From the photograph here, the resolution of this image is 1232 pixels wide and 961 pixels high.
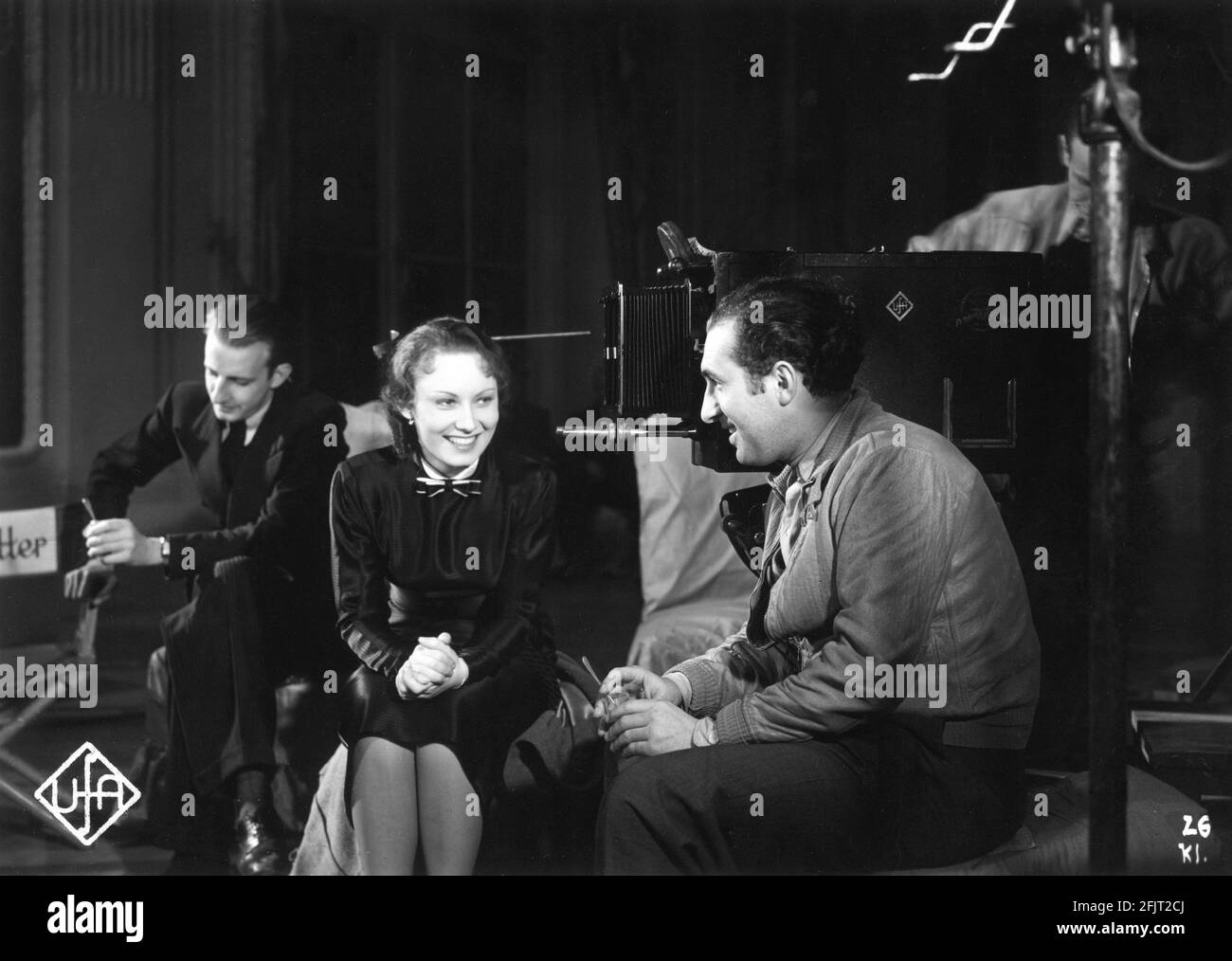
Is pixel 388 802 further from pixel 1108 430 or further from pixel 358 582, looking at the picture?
pixel 1108 430

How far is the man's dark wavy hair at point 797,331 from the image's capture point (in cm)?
351

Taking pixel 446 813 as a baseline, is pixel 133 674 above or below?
above

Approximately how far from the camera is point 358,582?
12.1ft

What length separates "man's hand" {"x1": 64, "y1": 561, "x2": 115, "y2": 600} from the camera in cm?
373

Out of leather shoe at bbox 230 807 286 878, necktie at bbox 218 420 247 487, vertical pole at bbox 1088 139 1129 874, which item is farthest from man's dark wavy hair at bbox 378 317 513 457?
vertical pole at bbox 1088 139 1129 874

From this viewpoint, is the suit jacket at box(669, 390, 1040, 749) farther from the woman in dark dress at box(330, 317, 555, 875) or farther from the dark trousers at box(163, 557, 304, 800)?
the dark trousers at box(163, 557, 304, 800)

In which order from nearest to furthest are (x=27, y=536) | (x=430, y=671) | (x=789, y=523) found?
(x=789, y=523) → (x=430, y=671) → (x=27, y=536)

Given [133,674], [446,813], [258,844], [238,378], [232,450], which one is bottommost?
[258,844]

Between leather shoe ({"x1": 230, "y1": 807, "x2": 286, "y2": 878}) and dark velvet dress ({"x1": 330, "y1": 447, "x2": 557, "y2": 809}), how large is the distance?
36 cm

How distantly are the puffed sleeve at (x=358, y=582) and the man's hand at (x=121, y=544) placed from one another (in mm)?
530

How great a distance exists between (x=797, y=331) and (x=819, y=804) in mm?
1268

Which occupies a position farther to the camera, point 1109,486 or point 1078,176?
point 1078,176

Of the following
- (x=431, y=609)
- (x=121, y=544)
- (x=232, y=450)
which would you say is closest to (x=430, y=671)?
(x=431, y=609)

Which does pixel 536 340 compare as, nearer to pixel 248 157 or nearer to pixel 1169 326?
pixel 248 157
